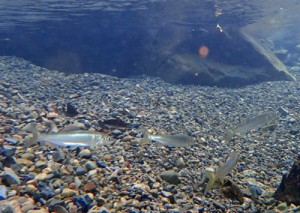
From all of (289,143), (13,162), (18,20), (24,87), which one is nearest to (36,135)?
(13,162)

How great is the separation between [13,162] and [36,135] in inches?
24.5

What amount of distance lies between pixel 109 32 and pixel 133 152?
1583 centimetres

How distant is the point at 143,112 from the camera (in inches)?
349

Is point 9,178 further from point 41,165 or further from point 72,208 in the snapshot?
point 72,208

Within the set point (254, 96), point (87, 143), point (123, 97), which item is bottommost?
point (254, 96)

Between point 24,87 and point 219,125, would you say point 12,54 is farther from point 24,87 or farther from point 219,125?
point 219,125

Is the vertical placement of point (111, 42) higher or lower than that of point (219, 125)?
higher

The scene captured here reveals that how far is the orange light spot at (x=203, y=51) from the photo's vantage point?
18.6 m

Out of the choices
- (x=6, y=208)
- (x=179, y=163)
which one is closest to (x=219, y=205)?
(x=179, y=163)

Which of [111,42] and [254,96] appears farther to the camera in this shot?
[111,42]

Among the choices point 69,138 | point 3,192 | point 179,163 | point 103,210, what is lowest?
point 179,163

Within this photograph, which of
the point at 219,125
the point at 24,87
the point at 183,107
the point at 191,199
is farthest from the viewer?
the point at 24,87

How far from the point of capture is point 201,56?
1852 cm

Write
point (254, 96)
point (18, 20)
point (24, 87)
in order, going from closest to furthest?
point (24, 87)
point (254, 96)
point (18, 20)
